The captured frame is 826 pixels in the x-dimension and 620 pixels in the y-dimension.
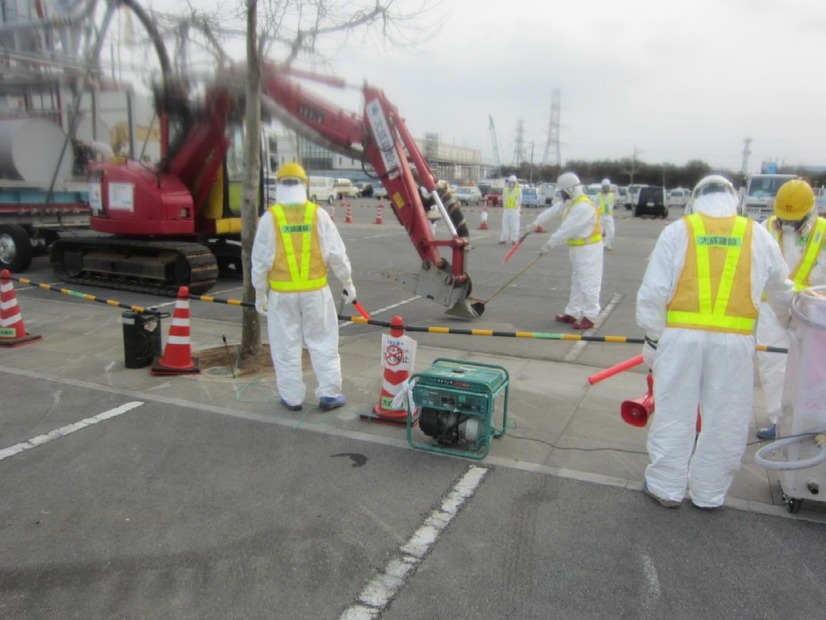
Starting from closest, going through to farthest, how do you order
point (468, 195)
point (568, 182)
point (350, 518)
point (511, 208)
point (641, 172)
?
1. point (350, 518)
2. point (568, 182)
3. point (511, 208)
4. point (468, 195)
5. point (641, 172)

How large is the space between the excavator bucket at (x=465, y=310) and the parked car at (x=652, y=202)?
30.1 metres

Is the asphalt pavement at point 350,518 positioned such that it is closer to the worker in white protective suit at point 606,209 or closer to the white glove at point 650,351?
the white glove at point 650,351

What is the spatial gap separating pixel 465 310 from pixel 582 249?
6.01 ft

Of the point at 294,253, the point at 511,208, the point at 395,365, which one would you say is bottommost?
the point at 395,365

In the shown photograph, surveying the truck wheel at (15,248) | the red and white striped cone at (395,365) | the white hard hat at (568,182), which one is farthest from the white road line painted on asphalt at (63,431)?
the truck wheel at (15,248)

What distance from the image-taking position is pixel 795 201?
16.4 ft

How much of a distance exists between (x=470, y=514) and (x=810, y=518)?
2.06m

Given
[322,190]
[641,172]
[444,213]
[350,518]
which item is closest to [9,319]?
[444,213]

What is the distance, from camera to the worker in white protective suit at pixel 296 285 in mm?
5410

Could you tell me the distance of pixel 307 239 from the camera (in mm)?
5449

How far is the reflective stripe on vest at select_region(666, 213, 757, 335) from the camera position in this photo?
150 inches

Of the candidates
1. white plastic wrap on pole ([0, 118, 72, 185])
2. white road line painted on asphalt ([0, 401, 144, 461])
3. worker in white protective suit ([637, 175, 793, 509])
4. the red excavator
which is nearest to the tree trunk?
white road line painted on asphalt ([0, 401, 144, 461])

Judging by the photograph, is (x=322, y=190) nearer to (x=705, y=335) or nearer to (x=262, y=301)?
(x=262, y=301)

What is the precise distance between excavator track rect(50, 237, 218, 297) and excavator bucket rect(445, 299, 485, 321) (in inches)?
175
